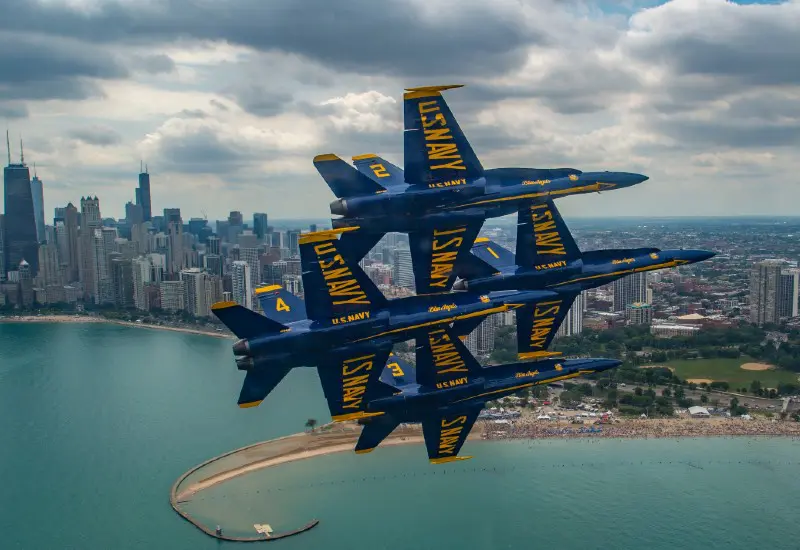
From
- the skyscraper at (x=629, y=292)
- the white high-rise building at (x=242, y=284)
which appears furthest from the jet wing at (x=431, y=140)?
the white high-rise building at (x=242, y=284)

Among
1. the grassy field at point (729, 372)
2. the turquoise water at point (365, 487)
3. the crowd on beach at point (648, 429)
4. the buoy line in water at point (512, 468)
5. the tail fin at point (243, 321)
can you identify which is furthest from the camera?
the grassy field at point (729, 372)

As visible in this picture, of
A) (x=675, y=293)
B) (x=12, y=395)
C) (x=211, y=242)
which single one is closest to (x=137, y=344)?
(x=12, y=395)

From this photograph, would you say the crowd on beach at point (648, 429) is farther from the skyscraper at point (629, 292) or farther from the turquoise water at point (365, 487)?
the skyscraper at point (629, 292)

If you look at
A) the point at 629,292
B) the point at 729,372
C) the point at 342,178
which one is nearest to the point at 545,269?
the point at 342,178

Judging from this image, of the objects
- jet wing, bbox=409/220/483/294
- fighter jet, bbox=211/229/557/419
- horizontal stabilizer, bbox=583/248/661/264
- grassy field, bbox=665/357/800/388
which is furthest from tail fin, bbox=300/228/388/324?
grassy field, bbox=665/357/800/388

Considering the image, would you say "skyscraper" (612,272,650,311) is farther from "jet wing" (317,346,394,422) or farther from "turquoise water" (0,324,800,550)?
"jet wing" (317,346,394,422)

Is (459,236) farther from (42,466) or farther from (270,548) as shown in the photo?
(42,466)
